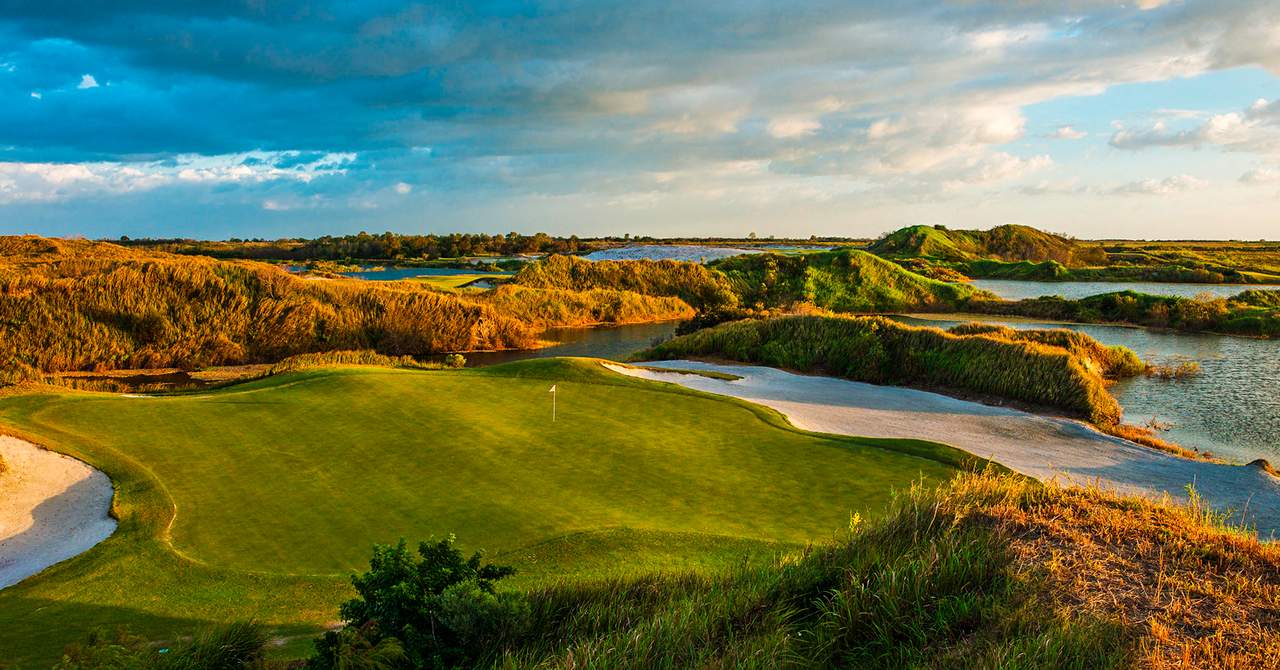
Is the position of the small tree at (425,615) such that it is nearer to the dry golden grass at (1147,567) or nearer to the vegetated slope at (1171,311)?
the dry golden grass at (1147,567)

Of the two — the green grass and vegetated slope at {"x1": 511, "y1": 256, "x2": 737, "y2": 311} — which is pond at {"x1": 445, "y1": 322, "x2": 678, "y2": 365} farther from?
the green grass

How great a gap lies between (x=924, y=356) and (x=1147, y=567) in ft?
61.6

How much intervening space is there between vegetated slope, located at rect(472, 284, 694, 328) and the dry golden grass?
33016 mm

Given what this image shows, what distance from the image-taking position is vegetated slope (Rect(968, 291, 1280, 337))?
3159 cm

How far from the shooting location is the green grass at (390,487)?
6.48m

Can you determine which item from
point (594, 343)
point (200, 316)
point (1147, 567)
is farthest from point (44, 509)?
point (594, 343)

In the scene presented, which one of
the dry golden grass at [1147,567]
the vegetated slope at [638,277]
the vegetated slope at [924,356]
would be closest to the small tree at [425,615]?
the dry golden grass at [1147,567]

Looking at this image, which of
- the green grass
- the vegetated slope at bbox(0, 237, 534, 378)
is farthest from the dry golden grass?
the vegetated slope at bbox(0, 237, 534, 378)

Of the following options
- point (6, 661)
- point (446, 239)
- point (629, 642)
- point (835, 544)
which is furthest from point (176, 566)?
point (446, 239)

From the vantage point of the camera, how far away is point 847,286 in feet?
160

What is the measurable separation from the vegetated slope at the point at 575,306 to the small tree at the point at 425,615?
106 feet

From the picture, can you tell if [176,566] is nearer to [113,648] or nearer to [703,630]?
[113,648]

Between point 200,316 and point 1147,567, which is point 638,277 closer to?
point 200,316

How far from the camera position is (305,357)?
988 inches
